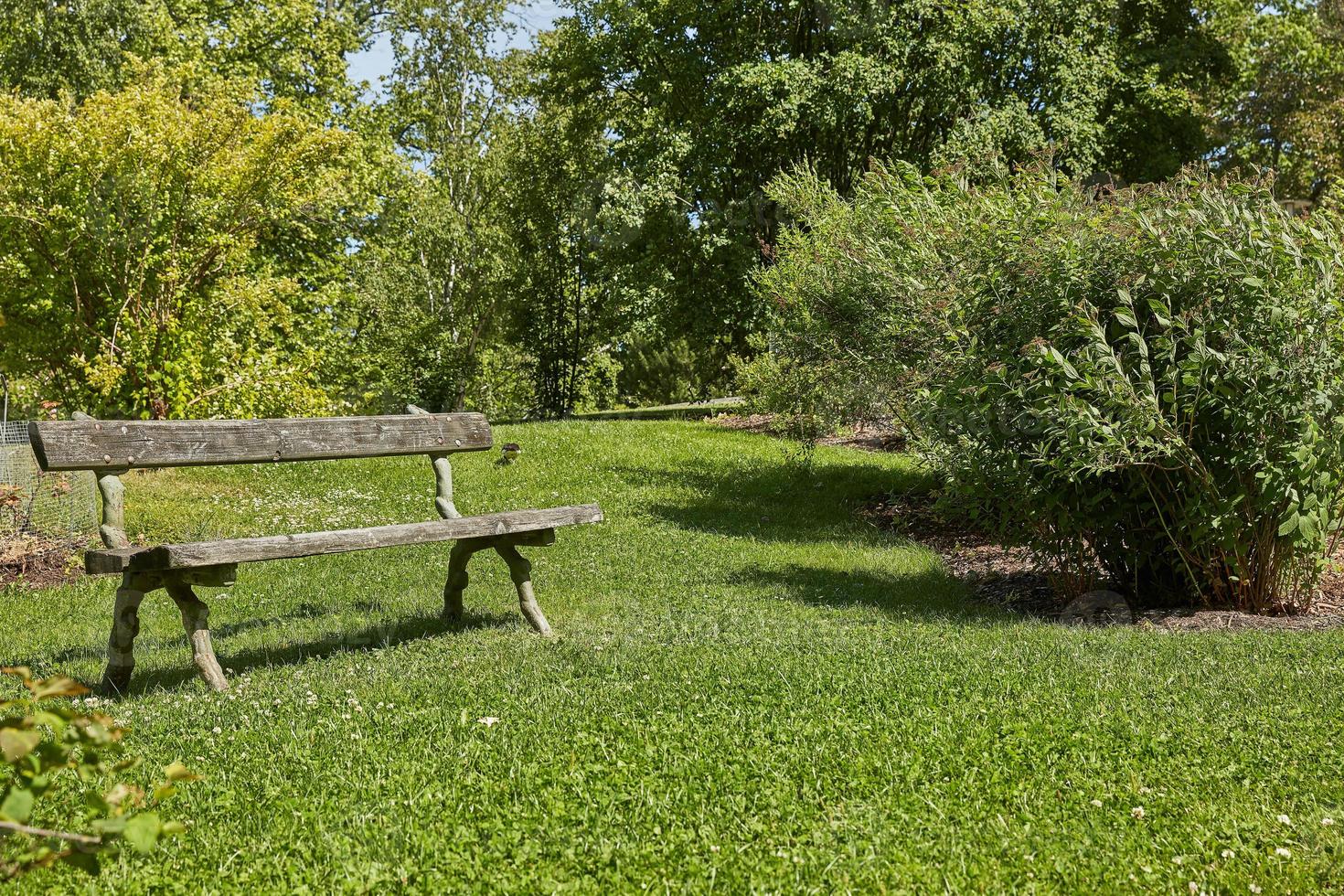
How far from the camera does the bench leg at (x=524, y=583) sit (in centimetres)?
633

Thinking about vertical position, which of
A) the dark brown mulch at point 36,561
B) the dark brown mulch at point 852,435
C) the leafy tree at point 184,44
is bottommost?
the dark brown mulch at point 36,561

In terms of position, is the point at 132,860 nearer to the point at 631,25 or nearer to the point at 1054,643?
the point at 1054,643

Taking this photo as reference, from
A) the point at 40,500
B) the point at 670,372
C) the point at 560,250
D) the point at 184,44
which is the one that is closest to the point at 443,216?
the point at 560,250

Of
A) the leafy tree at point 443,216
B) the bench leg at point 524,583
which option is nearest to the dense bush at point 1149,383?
the bench leg at point 524,583

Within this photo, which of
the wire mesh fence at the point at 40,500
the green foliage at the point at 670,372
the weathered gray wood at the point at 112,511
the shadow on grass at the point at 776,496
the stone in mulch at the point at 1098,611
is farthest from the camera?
the green foliage at the point at 670,372

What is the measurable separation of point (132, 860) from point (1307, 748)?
13.9 ft

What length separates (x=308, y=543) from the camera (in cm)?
513

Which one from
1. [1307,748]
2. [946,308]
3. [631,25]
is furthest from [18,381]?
[1307,748]

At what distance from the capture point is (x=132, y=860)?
3162mm

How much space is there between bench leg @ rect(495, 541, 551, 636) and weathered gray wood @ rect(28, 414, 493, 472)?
2.38ft

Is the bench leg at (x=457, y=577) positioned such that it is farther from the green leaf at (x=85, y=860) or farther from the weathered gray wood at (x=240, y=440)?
the green leaf at (x=85, y=860)

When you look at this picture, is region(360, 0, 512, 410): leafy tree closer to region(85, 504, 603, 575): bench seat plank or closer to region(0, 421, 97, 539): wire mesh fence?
region(0, 421, 97, 539): wire mesh fence

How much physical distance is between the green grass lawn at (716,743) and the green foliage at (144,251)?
626 cm

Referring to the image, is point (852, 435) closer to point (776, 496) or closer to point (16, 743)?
point (776, 496)
